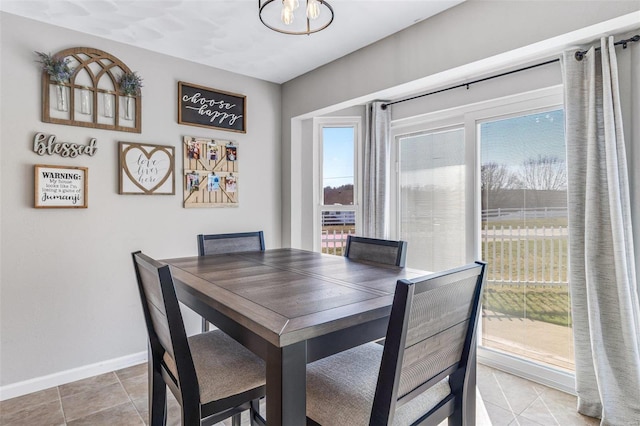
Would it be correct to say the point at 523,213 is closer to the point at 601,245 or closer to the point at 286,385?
the point at 601,245

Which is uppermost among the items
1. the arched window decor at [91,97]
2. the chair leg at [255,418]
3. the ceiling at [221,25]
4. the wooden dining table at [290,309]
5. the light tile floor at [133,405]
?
the ceiling at [221,25]

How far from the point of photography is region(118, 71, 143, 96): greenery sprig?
2727 mm

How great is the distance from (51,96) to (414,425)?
117 inches

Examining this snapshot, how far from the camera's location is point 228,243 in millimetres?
2609

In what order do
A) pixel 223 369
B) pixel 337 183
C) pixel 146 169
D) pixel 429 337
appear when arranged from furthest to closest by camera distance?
pixel 337 183 < pixel 146 169 < pixel 223 369 < pixel 429 337

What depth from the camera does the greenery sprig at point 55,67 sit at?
240 centimetres

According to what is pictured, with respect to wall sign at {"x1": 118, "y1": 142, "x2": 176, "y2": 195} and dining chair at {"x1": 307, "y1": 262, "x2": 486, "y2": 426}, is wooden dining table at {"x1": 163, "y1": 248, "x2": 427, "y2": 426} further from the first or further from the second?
wall sign at {"x1": 118, "y1": 142, "x2": 176, "y2": 195}

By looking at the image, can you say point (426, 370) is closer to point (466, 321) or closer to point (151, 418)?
point (466, 321)

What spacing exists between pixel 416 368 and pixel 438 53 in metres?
2.08

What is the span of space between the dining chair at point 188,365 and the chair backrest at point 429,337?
56cm

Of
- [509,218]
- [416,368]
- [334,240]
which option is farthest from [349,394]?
[334,240]

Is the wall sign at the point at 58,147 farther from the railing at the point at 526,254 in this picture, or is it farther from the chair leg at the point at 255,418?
the railing at the point at 526,254

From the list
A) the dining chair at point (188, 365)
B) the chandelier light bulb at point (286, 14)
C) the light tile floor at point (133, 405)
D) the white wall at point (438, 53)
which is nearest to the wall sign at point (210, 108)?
the white wall at point (438, 53)

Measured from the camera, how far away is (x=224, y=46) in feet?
9.29
